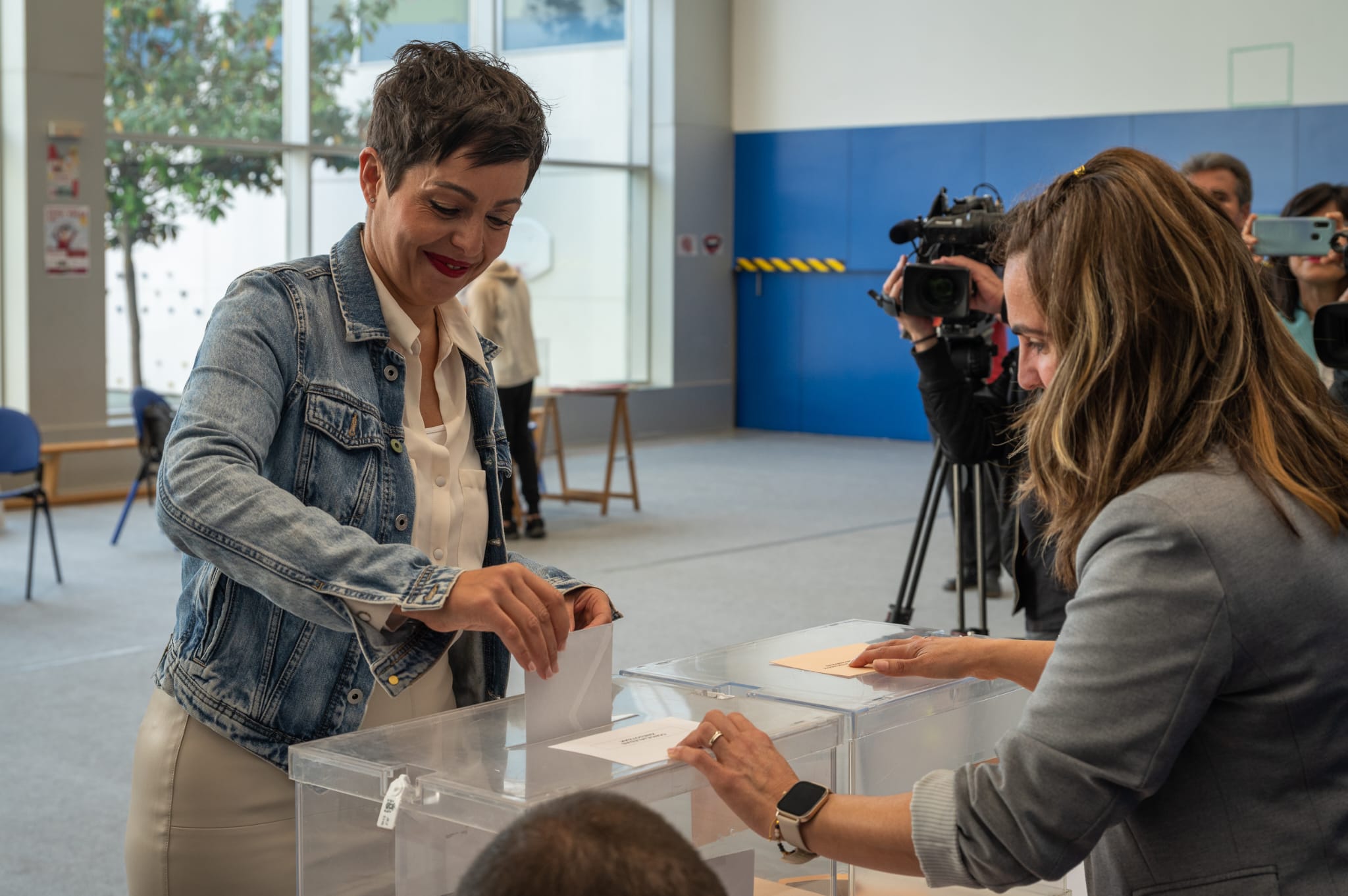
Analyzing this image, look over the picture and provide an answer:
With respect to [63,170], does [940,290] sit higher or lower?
lower

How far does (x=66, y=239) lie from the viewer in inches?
334

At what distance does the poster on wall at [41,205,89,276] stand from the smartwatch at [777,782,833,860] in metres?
8.18

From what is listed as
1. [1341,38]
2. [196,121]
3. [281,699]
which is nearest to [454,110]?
[281,699]

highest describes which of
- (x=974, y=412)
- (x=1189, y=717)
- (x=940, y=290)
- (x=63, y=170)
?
(x=63, y=170)

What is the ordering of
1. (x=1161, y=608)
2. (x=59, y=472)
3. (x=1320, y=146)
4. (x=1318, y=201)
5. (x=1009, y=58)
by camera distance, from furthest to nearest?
(x=1009, y=58), (x=1320, y=146), (x=59, y=472), (x=1318, y=201), (x=1161, y=608)

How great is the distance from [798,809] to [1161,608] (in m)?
0.39

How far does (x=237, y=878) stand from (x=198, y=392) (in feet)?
1.75

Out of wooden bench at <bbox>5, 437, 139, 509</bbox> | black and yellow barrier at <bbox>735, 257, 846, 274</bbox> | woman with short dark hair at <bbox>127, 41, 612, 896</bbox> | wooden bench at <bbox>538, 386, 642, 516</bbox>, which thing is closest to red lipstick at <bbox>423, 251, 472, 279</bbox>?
woman with short dark hair at <bbox>127, 41, 612, 896</bbox>

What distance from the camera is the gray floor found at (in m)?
3.68

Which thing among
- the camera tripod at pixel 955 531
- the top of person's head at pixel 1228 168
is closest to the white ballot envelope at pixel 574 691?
the camera tripod at pixel 955 531

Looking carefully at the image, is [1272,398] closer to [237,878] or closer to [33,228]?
[237,878]

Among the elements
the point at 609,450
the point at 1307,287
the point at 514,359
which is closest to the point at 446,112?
the point at 1307,287

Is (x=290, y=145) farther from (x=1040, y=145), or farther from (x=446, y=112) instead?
(x=446, y=112)

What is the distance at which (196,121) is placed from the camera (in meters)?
9.45
